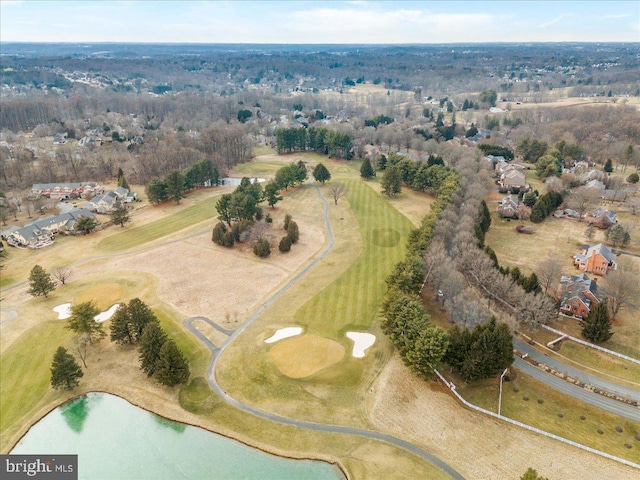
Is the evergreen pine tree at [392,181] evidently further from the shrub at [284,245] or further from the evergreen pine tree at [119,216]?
the evergreen pine tree at [119,216]

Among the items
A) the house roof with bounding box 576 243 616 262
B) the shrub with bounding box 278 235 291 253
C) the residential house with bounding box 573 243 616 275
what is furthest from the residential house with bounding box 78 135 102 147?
the house roof with bounding box 576 243 616 262

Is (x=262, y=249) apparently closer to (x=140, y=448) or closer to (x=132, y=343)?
(x=132, y=343)

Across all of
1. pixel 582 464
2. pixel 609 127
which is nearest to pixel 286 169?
pixel 582 464

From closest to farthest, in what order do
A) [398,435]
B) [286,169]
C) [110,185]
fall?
[398,435] < [286,169] < [110,185]

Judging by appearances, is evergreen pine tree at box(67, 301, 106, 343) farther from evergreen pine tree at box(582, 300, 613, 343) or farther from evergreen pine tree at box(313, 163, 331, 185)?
evergreen pine tree at box(313, 163, 331, 185)

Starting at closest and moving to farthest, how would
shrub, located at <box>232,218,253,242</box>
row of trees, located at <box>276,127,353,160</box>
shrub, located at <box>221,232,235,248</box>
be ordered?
1. shrub, located at <box>221,232,235,248</box>
2. shrub, located at <box>232,218,253,242</box>
3. row of trees, located at <box>276,127,353,160</box>

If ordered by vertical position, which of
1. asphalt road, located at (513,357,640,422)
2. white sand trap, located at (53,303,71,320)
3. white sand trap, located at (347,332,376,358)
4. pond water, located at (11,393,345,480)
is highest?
asphalt road, located at (513,357,640,422)

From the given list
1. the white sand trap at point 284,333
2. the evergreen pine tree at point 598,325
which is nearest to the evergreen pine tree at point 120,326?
the white sand trap at point 284,333

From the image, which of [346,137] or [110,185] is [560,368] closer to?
[346,137]
